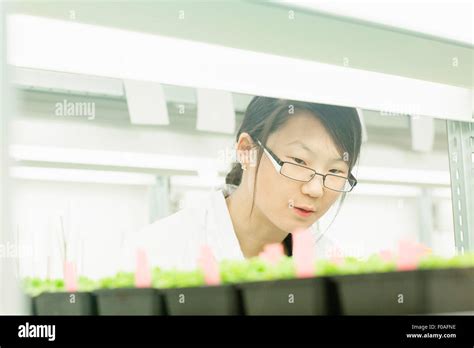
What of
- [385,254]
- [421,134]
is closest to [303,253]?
[385,254]

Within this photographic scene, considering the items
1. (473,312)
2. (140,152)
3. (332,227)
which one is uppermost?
(140,152)

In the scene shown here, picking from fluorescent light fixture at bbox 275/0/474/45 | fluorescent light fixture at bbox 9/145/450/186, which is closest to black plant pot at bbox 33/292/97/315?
fluorescent light fixture at bbox 9/145/450/186

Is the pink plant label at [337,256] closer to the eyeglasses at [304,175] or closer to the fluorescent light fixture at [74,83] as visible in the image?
the eyeglasses at [304,175]

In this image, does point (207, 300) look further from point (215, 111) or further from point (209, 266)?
point (215, 111)

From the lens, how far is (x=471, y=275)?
47.1 inches

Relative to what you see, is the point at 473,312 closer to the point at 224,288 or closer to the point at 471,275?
the point at 471,275

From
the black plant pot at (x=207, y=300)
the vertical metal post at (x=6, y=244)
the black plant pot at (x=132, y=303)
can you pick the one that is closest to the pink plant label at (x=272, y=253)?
the black plant pot at (x=207, y=300)

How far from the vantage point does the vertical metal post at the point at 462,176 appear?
4.52 feet

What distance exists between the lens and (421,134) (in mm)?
1417

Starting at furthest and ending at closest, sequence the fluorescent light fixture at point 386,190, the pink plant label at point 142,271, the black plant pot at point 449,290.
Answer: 1. the fluorescent light fixture at point 386,190
2. the pink plant label at point 142,271
3. the black plant pot at point 449,290

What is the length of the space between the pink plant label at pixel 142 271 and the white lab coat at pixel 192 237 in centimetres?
1

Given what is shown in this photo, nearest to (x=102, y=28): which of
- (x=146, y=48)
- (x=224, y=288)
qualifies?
(x=146, y=48)

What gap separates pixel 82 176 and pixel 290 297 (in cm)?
47

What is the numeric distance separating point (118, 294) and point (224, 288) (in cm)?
20
